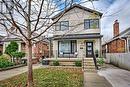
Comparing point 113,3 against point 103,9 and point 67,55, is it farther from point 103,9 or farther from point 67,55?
point 67,55

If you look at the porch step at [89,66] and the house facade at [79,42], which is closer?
the porch step at [89,66]

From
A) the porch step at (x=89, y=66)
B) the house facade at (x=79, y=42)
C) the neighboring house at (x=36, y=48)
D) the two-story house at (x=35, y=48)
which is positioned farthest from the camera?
the neighboring house at (x=36, y=48)

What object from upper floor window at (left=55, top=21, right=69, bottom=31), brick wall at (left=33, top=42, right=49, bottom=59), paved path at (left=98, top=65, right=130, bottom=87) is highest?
upper floor window at (left=55, top=21, right=69, bottom=31)

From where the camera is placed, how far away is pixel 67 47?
27.7m

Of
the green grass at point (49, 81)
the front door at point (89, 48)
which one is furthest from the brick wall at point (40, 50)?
the green grass at point (49, 81)

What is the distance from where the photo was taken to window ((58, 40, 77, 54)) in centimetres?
2748

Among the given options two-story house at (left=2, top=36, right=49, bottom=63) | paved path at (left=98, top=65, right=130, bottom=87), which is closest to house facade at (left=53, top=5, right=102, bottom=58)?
two-story house at (left=2, top=36, right=49, bottom=63)

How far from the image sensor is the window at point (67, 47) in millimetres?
27475

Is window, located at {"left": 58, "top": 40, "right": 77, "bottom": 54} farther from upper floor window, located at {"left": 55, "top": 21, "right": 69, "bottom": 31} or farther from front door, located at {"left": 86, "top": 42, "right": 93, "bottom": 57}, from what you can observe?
upper floor window, located at {"left": 55, "top": 21, "right": 69, "bottom": 31}

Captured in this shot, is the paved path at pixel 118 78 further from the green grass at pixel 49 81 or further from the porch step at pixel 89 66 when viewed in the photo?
the porch step at pixel 89 66

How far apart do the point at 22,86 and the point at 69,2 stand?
520 centimetres

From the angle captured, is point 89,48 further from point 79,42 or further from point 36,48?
point 36,48

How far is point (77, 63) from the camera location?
22.0 metres

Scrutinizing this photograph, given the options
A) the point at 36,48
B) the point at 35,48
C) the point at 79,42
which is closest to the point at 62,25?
the point at 79,42
